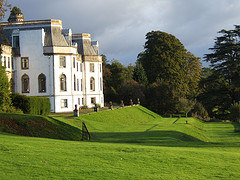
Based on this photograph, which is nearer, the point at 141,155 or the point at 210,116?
the point at 141,155

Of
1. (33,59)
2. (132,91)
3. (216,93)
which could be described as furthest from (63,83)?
(216,93)

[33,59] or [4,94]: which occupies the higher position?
[33,59]

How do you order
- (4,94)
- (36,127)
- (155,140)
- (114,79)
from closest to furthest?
(36,127) < (155,140) < (4,94) < (114,79)

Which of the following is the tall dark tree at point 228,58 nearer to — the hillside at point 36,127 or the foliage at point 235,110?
the foliage at point 235,110

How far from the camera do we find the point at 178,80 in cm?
6775

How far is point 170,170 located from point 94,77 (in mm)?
47763

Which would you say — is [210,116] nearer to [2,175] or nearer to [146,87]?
[146,87]

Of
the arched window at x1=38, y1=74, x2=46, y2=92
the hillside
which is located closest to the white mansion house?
the arched window at x1=38, y1=74, x2=46, y2=92

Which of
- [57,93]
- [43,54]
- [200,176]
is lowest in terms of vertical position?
[200,176]

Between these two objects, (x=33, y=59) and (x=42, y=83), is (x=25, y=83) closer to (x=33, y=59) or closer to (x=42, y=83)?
(x=42, y=83)

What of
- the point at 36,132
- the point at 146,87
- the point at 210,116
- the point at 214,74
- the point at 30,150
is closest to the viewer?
the point at 30,150

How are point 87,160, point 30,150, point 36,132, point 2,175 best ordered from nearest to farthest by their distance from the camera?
point 2,175
point 87,160
point 30,150
point 36,132

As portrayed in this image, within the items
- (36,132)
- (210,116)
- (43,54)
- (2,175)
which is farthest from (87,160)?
(210,116)

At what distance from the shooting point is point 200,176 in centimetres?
1078
